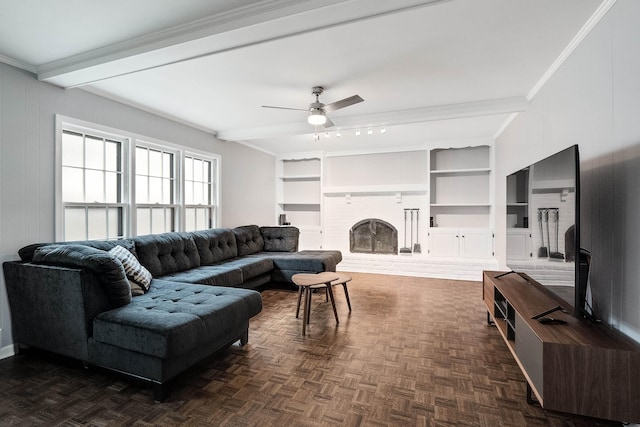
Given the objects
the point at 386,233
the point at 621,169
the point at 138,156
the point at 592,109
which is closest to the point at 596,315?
the point at 621,169

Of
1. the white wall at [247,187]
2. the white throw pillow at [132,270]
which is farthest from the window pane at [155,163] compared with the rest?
the white throw pillow at [132,270]

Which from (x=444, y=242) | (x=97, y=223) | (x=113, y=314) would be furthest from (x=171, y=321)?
(x=444, y=242)

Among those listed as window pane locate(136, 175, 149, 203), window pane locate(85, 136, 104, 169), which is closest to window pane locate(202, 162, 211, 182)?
window pane locate(136, 175, 149, 203)

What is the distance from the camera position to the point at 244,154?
5.86 m

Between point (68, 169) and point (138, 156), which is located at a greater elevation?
point (138, 156)

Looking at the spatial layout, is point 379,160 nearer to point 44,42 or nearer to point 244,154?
point 244,154

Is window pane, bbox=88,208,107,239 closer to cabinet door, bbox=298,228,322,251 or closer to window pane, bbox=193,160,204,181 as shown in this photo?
window pane, bbox=193,160,204,181

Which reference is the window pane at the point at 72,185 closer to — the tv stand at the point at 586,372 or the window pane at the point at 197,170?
the window pane at the point at 197,170

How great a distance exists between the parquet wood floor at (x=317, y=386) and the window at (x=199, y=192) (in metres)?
2.35

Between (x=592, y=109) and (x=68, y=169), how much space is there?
446 cm

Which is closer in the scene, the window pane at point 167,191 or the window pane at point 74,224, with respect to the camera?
the window pane at point 74,224

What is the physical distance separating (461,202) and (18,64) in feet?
20.1

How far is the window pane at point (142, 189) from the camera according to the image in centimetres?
386

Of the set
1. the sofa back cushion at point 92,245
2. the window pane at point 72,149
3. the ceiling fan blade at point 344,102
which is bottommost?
the sofa back cushion at point 92,245
